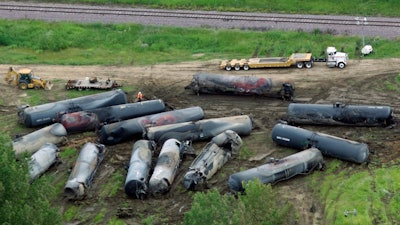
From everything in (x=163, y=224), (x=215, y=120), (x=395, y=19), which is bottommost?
(x=163, y=224)

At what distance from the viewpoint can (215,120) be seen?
47406 mm

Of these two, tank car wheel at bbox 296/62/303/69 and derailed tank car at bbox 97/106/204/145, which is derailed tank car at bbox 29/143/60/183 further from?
tank car wheel at bbox 296/62/303/69

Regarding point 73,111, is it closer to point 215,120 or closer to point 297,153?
point 215,120

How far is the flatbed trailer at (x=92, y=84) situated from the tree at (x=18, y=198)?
79.2ft

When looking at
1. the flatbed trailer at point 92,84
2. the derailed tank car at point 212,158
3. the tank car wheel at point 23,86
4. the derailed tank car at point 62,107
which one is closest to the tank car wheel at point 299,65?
the derailed tank car at point 212,158

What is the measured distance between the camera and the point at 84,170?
1688 inches

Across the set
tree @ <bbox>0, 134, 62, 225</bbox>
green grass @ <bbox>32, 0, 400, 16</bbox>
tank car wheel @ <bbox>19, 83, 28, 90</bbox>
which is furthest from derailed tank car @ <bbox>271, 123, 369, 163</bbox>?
green grass @ <bbox>32, 0, 400, 16</bbox>

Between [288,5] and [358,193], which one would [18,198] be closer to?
[358,193]

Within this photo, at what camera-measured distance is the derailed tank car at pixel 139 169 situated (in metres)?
40.8

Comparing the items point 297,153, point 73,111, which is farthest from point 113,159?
point 297,153

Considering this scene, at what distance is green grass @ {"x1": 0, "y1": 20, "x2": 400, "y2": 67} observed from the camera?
62.6 meters

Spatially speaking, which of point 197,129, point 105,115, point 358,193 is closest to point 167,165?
point 197,129

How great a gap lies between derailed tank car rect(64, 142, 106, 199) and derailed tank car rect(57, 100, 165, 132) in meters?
3.52

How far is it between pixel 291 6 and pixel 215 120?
2998 centimetres
